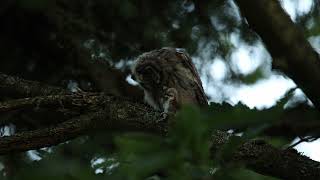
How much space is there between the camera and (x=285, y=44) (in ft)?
8.38

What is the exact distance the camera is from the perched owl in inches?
115

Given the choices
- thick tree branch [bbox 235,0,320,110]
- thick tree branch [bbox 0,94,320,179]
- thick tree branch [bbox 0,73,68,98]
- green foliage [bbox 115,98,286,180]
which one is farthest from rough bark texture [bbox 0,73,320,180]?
green foliage [bbox 115,98,286,180]

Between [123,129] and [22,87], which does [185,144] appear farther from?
[22,87]

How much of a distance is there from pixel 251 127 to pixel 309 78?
1783 millimetres

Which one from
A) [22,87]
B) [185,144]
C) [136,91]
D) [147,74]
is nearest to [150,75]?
[147,74]

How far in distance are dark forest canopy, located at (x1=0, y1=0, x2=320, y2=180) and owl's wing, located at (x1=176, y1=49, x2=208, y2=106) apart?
17 centimetres

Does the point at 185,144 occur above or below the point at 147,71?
below

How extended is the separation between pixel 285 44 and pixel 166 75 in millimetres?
676

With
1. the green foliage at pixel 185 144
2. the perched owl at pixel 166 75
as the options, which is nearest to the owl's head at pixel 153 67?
the perched owl at pixel 166 75

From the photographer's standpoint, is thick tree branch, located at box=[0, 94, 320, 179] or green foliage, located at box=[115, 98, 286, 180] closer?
green foliage, located at box=[115, 98, 286, 180]

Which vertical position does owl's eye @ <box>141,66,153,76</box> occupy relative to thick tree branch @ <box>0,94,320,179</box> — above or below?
above

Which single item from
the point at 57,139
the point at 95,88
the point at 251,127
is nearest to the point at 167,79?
the point at 95,88

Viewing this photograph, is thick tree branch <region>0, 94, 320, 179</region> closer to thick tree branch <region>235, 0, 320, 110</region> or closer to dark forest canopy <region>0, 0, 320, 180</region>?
dark forest canopy <region>0, 0, 320, 180</region>

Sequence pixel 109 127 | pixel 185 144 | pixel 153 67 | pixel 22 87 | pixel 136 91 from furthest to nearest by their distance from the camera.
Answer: pixel 136 91
pixel 153 67
pixel 22 87
pixel 109 127
pixel 185 144
